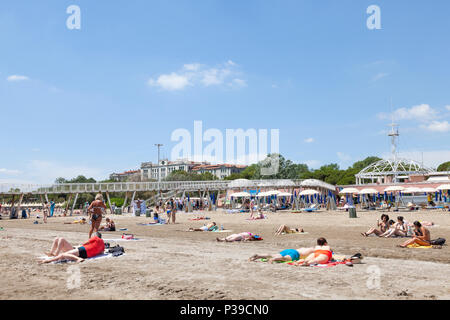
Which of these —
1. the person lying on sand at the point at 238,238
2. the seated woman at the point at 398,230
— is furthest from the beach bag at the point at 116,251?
the seated woman at the point at 398,230

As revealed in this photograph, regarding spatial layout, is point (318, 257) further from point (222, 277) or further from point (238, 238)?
point (238, 238)

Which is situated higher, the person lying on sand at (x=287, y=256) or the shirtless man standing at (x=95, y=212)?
the shirtless man standing at (x=95, y=212)

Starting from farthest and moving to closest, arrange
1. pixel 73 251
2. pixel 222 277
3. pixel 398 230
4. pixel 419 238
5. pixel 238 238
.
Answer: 1. pixel 398 230
2. pixel 238 238
3. pixel 419 238
4. pixel 73 251
5. pixel 222 277

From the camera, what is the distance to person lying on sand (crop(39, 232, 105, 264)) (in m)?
7.66

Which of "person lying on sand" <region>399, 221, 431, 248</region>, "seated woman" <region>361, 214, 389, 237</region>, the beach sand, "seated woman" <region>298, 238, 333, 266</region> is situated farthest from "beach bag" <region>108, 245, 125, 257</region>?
"seated woman" <region>361, 214, 389, 237</region>

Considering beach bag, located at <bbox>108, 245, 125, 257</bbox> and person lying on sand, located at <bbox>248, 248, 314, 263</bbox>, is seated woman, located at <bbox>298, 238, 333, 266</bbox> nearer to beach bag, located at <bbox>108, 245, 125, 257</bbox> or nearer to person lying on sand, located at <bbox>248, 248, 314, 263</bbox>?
person lying on sand, located at <bbox>248, 248, 314, 263</bbox>

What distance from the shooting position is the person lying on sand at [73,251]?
766cm

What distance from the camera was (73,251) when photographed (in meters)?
7.86

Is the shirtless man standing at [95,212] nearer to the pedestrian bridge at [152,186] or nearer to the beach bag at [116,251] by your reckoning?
the beach bag at [116,251]

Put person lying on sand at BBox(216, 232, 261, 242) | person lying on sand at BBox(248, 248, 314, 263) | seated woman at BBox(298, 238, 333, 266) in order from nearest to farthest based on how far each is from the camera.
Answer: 1. seated woman at BBox(298, 238, 333, 266)
2. person lying on sand at BBox(248, 248, 314, 263)
3. person lying on sand at BBox(216, 232, 261, 242)

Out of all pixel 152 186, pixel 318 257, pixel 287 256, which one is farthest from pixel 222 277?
pixel 152 186

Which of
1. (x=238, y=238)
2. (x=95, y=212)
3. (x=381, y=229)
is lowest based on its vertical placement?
(x=238, y=238)

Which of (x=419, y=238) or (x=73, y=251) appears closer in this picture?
(x=73, y=251)
